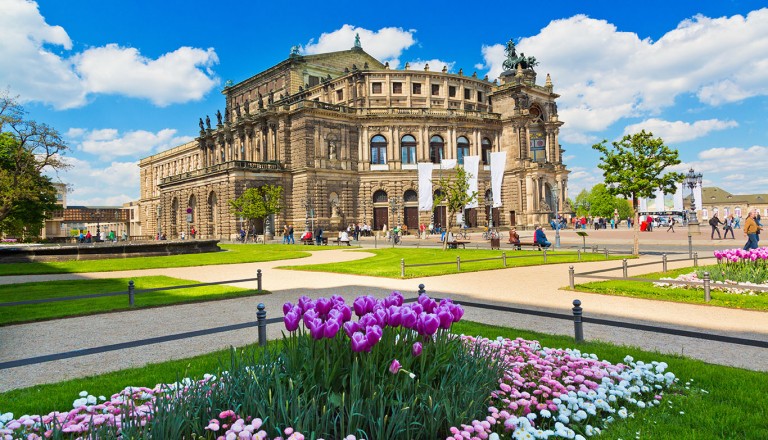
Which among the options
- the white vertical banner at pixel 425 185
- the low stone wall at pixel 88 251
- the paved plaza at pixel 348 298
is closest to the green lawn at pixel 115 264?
the low stone wall at pixel 88 251

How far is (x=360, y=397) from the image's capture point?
12.1 ft

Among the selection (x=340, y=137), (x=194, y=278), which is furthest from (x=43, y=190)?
(x=194, y=278)

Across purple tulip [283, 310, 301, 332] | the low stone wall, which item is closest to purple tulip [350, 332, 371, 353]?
purple tulip [283, 310, 301, 332]

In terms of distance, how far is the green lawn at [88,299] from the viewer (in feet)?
37.4

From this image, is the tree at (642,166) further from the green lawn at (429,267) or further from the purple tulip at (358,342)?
the purple tulip at (358,342)

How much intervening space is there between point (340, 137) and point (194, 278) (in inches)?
1602

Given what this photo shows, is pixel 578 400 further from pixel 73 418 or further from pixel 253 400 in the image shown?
pixel 73 418

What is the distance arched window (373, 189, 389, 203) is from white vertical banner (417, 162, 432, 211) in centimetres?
1019

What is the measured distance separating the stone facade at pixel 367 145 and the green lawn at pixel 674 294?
128 ft

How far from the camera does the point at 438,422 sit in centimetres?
381

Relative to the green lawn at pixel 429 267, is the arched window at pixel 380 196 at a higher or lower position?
higher

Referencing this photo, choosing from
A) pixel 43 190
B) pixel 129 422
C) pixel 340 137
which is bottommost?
pixel 129 422

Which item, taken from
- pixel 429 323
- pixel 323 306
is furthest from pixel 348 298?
pixel 429 323

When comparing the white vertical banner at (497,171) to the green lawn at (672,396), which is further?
the white vertical banner at (497,171)
